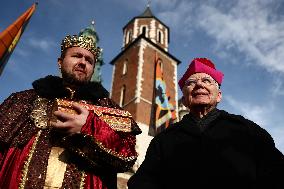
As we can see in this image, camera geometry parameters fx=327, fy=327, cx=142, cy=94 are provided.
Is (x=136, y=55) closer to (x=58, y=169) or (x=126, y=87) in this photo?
(x=126, y=87)

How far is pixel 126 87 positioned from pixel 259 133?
2405 cm

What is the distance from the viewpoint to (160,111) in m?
22.8

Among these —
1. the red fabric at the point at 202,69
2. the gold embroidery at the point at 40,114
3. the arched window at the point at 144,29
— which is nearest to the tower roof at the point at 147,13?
the arched window at the point at 144,29

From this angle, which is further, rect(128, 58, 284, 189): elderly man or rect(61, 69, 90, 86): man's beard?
rect(61, 69, 90, 86): man's beard

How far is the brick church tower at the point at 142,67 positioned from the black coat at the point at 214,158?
61.1ft

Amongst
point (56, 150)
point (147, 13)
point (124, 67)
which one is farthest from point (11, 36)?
point (147, 13)

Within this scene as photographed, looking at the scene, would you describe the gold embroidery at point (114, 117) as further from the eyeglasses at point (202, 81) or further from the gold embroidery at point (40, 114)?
the eyeglasses at point (202, 81)

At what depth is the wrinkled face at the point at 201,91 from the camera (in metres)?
3.18

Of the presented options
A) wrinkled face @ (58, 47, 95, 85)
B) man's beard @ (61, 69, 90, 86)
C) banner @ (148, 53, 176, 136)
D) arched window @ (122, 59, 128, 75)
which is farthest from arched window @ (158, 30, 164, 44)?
man's beard @ (61, 69, 90, 86)

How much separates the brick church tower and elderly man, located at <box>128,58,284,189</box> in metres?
18.5

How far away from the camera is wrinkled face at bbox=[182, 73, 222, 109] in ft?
10.4

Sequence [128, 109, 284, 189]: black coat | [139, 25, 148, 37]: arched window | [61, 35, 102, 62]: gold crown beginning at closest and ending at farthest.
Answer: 1. [128, 109, 284, 189]: black coat
2. [61, 35, 102, 62]: gold crown
3. [139, 25, 148, 37]: arched window

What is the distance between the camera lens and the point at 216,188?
257 centimetres

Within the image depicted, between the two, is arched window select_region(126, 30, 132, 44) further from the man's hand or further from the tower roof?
the man's hand
